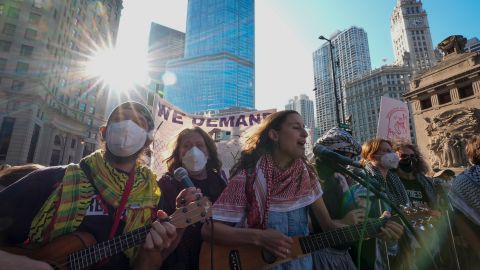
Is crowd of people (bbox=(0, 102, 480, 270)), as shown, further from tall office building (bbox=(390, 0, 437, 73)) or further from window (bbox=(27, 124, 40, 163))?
tall office building (bbox=(390, 0, 437, 73))

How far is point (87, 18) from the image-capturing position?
5247 cm

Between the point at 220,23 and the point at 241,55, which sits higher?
the point at 220,23

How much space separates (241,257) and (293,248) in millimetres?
479

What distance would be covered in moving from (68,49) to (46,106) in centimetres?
1251

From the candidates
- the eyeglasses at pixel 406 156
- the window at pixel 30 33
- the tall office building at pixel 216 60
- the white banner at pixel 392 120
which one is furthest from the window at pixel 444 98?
the tall office building at pixel 216 60

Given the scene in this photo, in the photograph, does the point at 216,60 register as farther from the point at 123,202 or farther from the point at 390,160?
the point at 123,202

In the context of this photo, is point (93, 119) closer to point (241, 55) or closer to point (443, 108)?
point (443, 108)

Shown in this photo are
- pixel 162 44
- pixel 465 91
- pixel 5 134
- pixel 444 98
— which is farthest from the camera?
pixel 162 44

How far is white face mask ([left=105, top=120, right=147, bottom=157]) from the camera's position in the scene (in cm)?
236

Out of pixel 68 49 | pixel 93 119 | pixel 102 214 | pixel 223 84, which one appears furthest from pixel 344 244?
pixel 223 84

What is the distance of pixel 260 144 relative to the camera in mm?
2777

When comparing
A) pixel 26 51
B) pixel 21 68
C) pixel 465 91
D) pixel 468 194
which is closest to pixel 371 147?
pixel 468 194

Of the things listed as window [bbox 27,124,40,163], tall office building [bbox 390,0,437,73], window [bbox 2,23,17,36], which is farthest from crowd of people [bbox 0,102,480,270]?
tall office building [bbox 390,0,437,73]

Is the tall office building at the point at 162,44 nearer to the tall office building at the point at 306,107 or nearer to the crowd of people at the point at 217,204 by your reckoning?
the tall office building at the point at 306,107
